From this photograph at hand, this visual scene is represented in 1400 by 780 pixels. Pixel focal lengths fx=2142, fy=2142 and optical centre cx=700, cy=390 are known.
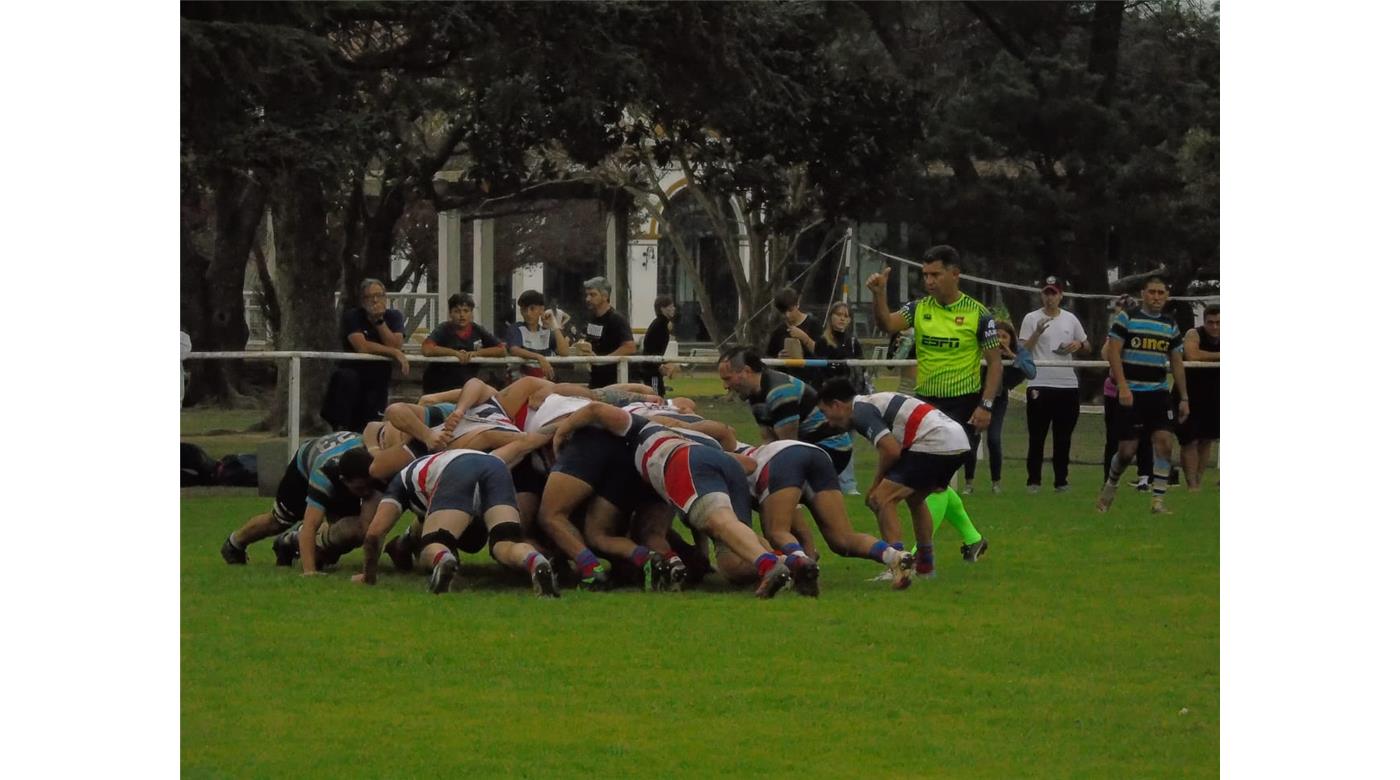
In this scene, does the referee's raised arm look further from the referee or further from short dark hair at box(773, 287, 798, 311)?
short dark hair at box(773, 287, 798, 311)

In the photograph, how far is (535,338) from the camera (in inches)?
488

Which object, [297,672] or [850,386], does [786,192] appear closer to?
[850,386]

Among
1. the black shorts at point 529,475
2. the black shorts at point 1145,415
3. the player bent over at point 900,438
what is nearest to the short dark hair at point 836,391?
the player bent over at point 900,438

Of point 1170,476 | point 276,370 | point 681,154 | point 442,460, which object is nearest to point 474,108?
point 681,154

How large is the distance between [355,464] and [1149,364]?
15.4 feet

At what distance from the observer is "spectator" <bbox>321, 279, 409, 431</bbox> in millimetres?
11781

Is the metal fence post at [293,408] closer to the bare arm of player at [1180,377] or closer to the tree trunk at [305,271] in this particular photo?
the tree trunk at [305,271]

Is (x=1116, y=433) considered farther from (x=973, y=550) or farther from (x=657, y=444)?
(x=657, y=444)

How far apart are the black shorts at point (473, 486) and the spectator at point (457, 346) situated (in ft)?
12.9

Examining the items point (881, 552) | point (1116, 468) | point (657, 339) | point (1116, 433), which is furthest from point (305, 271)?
point (881, 552)

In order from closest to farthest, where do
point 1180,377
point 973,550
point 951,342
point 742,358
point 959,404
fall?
point 742,358 < point 973,550 < point 951,342 < point 959,404 < point 1180,377

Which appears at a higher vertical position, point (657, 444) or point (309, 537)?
point (657, 444)

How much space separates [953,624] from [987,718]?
1583mm

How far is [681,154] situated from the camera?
17.9 metres
